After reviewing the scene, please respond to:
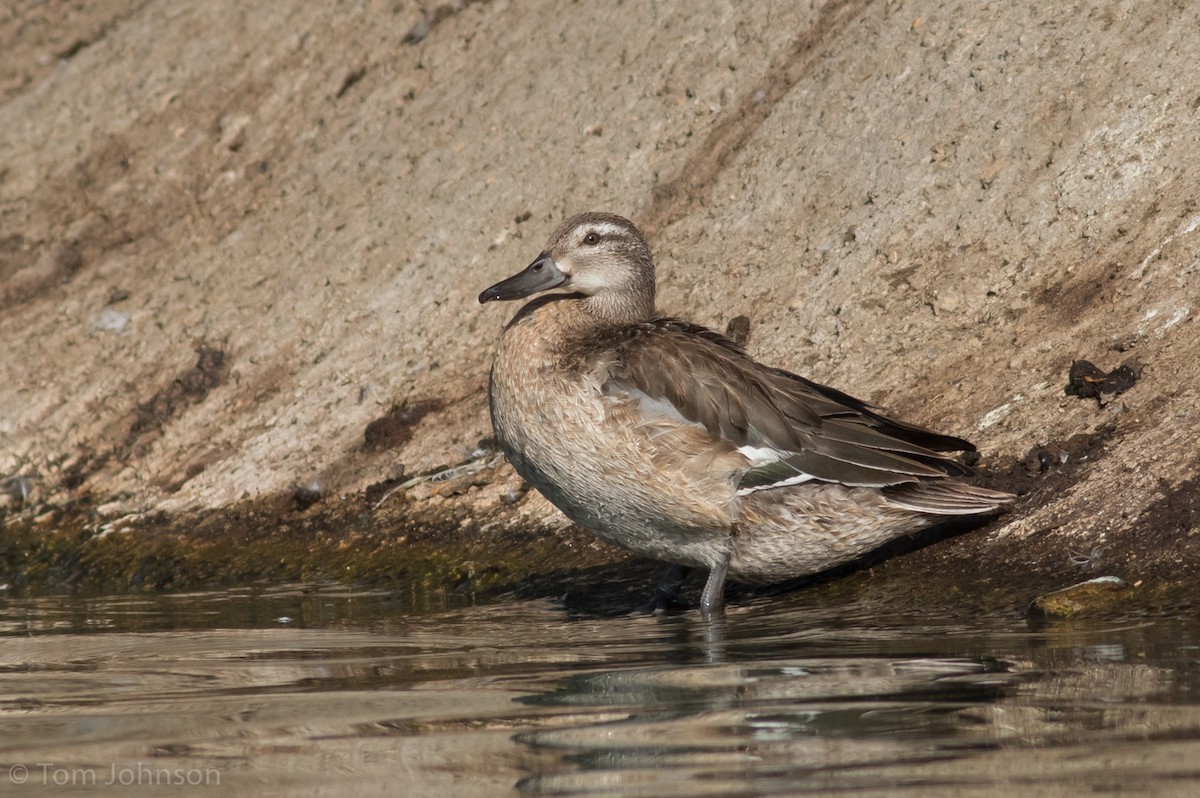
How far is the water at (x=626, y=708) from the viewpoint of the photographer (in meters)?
4.27

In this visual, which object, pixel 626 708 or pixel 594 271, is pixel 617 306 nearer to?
pixel 594 271

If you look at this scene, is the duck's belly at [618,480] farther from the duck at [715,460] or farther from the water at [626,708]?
the water at [626,708]

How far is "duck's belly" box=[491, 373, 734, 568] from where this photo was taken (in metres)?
7.30

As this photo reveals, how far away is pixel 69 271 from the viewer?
48.0 feet

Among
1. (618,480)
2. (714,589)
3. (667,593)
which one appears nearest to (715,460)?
(618,480)

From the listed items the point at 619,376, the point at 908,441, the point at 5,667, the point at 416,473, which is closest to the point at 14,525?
the point at 416,473

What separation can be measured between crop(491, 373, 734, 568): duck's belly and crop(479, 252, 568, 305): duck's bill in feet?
3.37

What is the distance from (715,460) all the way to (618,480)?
46 centimetres

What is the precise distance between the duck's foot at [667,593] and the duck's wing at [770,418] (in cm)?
75

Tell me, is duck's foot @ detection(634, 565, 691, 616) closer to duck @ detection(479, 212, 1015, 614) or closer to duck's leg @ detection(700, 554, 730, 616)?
duck @ detection(479, 212, 1015, 614)

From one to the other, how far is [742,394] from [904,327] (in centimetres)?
253

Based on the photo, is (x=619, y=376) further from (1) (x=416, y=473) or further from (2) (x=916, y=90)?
(2) (x=916, y=90)

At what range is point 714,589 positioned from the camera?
7.46 metres

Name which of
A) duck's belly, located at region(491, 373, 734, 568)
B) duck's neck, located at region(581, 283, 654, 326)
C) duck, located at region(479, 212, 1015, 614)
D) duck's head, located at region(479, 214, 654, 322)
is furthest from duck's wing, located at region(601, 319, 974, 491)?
duck's head, located at region(479, 214, 654, 322)
